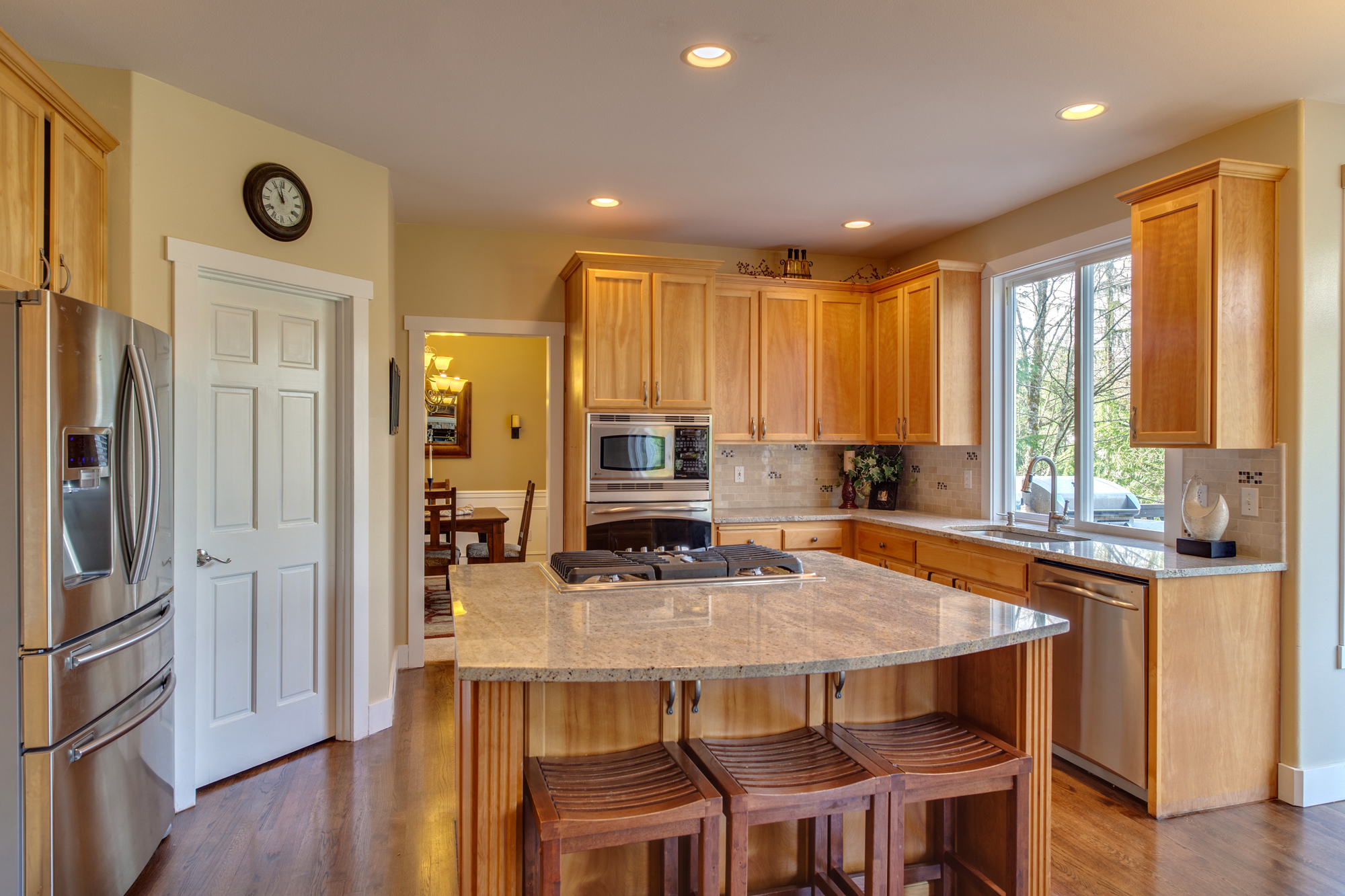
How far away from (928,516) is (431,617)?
12.3ft

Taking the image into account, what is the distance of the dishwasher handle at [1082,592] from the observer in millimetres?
2896

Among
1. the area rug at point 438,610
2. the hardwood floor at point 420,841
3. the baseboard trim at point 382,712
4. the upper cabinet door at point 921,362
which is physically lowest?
the area rug at point 438,610

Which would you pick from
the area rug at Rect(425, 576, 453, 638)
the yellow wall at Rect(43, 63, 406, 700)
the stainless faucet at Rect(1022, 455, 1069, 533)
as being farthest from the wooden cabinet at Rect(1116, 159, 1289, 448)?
the area rug at Rect(425, 576, 453, 638)

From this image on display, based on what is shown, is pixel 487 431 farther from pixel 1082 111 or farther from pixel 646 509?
pixel 1082 111

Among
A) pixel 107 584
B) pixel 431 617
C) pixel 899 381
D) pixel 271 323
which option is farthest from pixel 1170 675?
pixel 431 617

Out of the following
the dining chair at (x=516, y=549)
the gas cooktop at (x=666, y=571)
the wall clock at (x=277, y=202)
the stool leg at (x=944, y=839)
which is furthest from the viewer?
the dining chair at (x=516, y=549)

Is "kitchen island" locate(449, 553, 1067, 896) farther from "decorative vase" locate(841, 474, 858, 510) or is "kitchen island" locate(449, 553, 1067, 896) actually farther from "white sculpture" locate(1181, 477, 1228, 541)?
"decorative vase" locate(841, 474, 858, 510)

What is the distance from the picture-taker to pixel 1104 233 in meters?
3.63

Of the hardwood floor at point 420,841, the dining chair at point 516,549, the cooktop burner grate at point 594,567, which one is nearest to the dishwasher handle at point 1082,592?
the hardwood floor at point 420,841

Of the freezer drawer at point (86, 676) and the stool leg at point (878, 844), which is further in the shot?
the freezer drawer at point (86, 676)

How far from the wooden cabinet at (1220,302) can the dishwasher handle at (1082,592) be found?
640 mm

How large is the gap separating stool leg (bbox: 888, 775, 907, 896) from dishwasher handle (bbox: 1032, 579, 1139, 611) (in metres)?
1.65

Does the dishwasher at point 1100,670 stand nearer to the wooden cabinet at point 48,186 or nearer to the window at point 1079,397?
the window at point 1079,397

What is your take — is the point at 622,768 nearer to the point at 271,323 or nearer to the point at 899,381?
the point at 271,323
